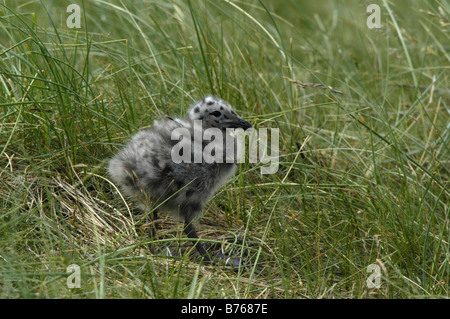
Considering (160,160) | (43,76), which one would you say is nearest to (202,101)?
(160,160)

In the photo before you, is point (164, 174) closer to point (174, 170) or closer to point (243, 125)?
point (174, 170)

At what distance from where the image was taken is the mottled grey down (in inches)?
112

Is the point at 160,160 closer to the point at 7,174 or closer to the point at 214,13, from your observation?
the point at 7,174

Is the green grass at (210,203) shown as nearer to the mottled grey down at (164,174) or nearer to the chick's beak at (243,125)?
the mottled grey down at (164,174)

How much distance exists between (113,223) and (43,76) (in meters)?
0.91

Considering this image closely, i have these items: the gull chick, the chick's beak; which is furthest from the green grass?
the chick's beak

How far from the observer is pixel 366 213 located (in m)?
3.17

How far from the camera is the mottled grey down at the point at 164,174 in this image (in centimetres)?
285

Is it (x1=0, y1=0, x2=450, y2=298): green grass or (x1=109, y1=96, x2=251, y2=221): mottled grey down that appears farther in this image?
(x1=109, y1=96, x2=251, y2=221): mottled grey down

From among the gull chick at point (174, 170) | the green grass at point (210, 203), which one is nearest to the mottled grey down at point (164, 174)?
the gull chick at point (174, 170)

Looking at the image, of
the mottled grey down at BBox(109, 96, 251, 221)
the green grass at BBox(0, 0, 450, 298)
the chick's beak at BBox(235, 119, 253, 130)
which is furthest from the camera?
the chick's beak at BBox(235, 119, 253, 130)

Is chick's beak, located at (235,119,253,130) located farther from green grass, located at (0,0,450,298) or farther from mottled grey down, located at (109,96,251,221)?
green grass, located at (0,0,450,298)

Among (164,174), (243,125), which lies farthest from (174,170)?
(243,125)

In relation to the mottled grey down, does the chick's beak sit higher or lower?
higher
